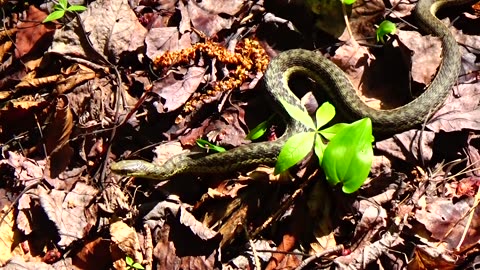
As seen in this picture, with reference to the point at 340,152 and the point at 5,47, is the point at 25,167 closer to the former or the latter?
the point at 5,47

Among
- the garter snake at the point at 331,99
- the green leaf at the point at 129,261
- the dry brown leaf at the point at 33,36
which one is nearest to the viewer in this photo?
the green leaf at the point at 129,261

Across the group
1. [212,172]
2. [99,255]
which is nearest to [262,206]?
[212,172]

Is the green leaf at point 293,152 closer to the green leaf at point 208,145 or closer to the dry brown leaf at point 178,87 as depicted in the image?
the green leaf at point 208,145

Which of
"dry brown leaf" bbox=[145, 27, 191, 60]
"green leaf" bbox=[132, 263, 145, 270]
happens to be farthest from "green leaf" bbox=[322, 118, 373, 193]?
"dry brown leaf" bbox=[145, 27, 191, 60]

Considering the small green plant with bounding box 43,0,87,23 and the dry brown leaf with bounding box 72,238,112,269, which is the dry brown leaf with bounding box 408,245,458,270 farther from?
the small green plant with bounding box 43,0,87,23

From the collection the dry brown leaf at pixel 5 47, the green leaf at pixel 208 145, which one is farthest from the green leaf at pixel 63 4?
the green leaf at pixel 208 145

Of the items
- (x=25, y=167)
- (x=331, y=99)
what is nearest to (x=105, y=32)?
(x=25, y=167)
